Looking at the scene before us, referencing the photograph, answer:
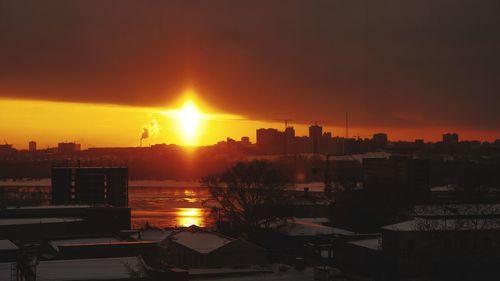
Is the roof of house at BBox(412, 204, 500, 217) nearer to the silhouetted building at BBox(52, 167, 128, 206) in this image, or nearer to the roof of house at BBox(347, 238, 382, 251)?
the roof of house at BBox(347, 238, 382, 251)

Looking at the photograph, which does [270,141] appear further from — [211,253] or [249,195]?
[211,253]

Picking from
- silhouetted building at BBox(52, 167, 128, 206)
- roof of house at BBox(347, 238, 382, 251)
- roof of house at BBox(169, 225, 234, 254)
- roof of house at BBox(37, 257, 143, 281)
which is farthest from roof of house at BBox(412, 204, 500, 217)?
silhouetted building at BBox(52, 167, 128, 206)

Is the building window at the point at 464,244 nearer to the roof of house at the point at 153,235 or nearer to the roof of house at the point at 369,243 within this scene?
the roof of house at the point at 369,243

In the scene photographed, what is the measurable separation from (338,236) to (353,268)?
2057 millimetres

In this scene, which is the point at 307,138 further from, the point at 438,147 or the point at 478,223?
the point at 478,223

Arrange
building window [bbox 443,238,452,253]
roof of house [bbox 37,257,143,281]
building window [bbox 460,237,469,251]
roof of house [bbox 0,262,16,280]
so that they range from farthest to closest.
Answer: building window [bbox 460,237,469,251] → building window [bbox 443,238,452,253] → roof of house [bbox 0,262,16,280] → roof of house [bbox 37,257,143,281]

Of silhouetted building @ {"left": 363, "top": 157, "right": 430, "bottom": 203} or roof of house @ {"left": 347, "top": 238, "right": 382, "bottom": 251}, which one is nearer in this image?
roof of house @ {"left": 347, "top": 238, "right": 382, "bottom": 251}

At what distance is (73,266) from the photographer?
669 inches

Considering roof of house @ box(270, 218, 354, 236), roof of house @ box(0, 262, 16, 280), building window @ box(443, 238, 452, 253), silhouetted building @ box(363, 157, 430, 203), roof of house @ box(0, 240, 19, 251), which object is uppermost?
silhouetted building @ box(363, 157, 430, 203)

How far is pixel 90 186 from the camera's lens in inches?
1532

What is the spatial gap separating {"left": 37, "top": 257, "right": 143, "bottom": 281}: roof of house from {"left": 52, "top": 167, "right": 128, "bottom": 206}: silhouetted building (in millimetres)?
20179

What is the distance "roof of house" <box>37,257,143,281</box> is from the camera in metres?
15.2

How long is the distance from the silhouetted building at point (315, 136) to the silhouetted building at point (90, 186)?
285 ft

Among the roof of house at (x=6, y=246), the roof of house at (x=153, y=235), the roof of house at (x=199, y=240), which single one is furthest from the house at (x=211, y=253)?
the roof of house at (x=6, y=246)
